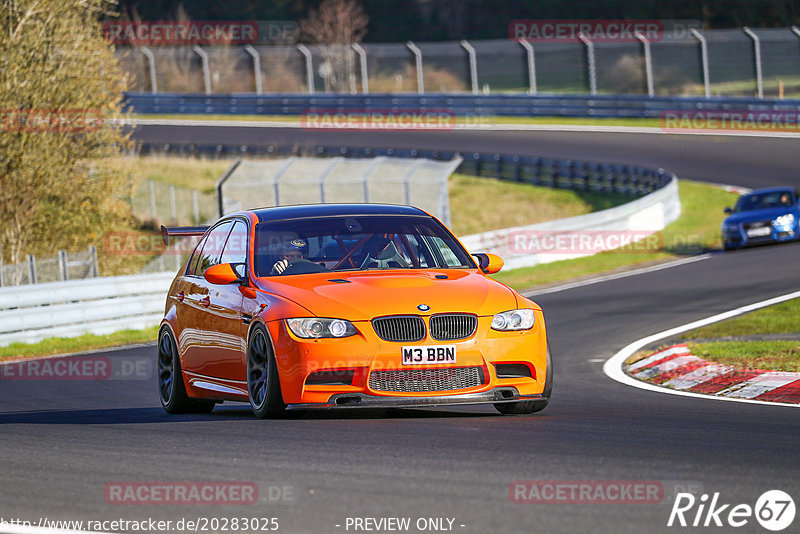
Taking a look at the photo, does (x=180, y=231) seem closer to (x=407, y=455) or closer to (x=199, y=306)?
(x=199, y=306)

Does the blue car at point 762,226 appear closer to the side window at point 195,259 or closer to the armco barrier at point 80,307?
the armco barrier at point 80,307

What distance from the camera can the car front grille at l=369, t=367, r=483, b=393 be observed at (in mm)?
8031

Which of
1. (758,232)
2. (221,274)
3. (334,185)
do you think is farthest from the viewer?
(334,185)

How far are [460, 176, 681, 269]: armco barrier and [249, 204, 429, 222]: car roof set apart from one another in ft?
43.3

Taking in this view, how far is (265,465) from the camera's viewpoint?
21.5ft

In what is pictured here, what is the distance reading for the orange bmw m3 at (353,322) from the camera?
8047 millimetres

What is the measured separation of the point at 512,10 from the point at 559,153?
47.3m

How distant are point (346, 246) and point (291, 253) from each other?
413 mm

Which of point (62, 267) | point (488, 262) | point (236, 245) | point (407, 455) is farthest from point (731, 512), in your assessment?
point (62, 267)

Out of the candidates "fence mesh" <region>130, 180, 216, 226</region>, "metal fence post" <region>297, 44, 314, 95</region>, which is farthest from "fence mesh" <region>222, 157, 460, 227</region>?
"metal fence post" <region>297, 44, 314, 95</region>

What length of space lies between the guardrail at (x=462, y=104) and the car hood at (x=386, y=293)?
34.9 metres

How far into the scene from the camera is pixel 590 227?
87.5 ft

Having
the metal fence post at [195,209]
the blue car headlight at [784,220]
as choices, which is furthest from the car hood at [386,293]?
the metal fence post at [195,209]

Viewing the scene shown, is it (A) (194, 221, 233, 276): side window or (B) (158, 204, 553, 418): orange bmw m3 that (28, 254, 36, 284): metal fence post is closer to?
(A) (194, 221, 233, 276): side window
